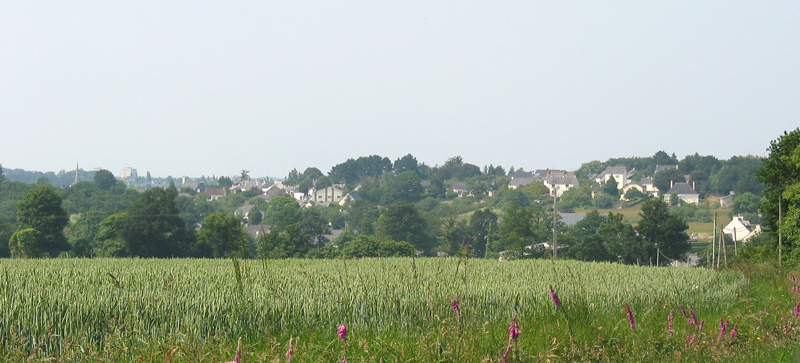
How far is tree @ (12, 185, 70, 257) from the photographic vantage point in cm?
5003

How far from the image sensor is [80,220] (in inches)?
2608

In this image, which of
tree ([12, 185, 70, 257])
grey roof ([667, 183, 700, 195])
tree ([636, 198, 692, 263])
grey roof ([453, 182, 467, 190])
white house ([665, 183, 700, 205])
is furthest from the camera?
grey roof ([453, 182, 467, 190])

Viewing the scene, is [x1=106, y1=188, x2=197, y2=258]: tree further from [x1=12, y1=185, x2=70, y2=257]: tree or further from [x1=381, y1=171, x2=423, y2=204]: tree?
[x1=381, y1=171, x2=423, y2=204]: tree

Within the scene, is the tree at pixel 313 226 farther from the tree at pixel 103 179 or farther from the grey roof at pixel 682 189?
the grey roof at pixel 682 189

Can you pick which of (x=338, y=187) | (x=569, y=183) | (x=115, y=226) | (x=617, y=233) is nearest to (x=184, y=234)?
(x=115, y=226)

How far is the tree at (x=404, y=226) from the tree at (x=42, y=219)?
31.7 metres

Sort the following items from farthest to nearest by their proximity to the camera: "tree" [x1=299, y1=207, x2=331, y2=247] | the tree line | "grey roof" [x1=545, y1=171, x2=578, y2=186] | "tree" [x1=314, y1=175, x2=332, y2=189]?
1. "grey roof" [x1=545, y1=171, x2=578, y2=186]
2. "tree" [x1=314, y1=175, x2=332, y2=189]
3. "tree" [x1=299, y1=207, x2=331, y2=247]
4. the tree line

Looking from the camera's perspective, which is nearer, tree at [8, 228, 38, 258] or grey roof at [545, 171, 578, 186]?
tree at [8, 228, 38, 258]

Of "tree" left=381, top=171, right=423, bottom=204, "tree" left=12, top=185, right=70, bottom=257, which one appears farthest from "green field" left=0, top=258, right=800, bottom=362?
"tree" left=381, top=171, right=423, bottom=204

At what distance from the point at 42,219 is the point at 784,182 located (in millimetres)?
47687

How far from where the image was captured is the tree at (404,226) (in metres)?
72.1

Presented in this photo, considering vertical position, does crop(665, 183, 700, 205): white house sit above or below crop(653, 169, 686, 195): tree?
below

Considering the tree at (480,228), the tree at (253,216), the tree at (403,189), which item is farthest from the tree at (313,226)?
the tree at (403,189)

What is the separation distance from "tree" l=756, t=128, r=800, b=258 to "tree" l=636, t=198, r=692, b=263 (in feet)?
72.7
